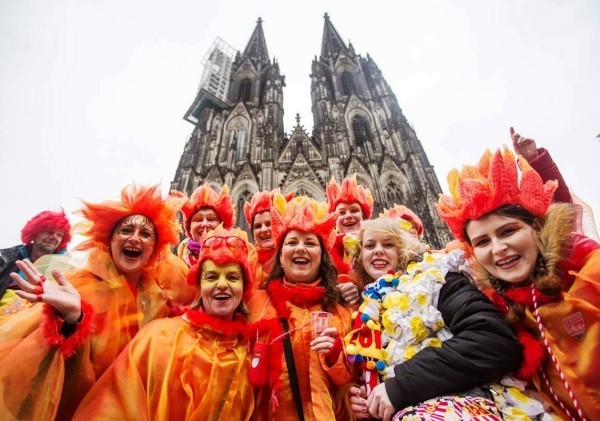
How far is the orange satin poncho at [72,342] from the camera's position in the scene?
53.0 inches

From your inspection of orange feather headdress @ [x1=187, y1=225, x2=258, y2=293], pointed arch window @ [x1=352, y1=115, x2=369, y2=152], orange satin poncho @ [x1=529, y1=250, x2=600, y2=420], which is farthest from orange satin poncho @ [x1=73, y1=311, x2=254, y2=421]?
pointed arch window @ [x1=352, y1=115, x2=369, y2=152]

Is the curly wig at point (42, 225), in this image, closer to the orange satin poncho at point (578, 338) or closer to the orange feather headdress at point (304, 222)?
the orange feather headdress at point (304, 222)

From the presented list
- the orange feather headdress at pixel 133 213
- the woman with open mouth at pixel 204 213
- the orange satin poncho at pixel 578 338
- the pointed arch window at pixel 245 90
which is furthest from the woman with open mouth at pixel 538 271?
the pointed arch window at pixel 245 90

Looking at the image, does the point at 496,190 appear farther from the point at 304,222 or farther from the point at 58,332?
the point at 58,332

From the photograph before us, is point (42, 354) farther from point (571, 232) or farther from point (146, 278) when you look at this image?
point (571, 232)

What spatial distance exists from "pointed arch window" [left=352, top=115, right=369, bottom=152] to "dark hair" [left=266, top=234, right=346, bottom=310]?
1614 centimetres

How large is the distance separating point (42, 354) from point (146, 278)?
88cm

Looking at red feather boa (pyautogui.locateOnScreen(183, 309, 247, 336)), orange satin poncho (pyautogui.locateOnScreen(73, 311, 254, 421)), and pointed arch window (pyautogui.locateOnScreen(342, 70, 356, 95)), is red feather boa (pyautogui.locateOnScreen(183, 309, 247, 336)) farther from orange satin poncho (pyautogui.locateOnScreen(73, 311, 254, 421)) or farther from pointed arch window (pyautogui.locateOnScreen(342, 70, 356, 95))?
pointed arch window (pyautogui.locateOnScreen(342, 70, 356, 95))

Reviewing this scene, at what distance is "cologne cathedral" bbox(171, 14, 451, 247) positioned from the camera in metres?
15.0

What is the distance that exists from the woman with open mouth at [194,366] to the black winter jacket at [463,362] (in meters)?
0.94

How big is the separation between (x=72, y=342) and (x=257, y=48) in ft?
103

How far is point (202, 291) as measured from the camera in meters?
1.97

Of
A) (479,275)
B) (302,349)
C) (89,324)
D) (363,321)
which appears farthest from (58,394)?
(479,275)

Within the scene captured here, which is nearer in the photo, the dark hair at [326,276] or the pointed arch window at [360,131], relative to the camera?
the dark hair at [326,276]
